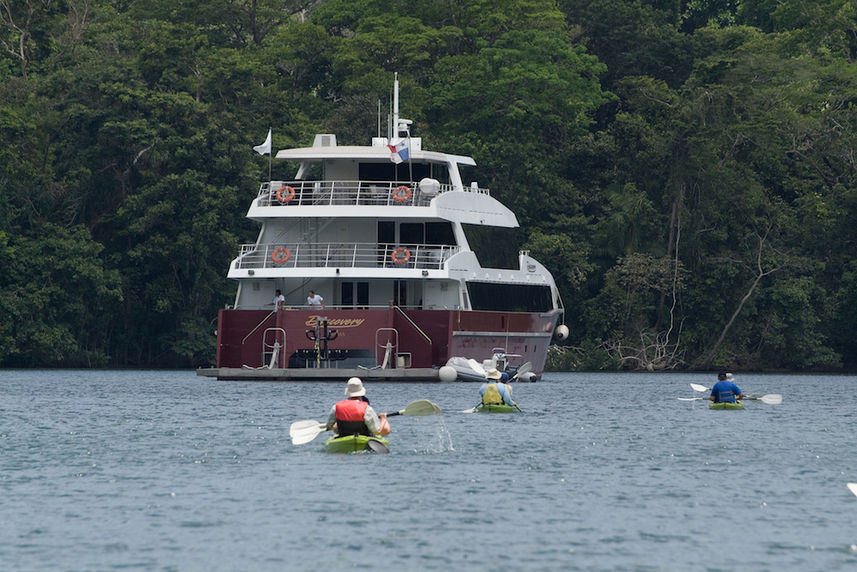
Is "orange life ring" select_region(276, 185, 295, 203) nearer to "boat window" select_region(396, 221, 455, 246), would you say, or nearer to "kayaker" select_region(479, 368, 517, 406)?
"boat window" select_region(396, 221, 455, 246)

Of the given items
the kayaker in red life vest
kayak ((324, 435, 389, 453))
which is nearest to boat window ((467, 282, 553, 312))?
kayak ((324, 435, 389, 453))

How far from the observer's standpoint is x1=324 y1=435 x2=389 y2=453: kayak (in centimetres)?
3136

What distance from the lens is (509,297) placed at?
61.2 meters

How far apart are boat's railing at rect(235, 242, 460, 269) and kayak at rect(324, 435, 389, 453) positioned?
962 inches

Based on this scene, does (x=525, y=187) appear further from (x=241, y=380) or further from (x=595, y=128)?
(x=241, y=380)

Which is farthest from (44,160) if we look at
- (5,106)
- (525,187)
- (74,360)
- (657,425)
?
(657,425)

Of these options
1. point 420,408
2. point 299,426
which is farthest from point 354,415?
point 420,408

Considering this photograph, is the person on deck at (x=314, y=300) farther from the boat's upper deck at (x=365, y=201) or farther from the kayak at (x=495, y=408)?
the kayak at (x=495, y=408)

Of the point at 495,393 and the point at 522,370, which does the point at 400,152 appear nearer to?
the point at 522,370

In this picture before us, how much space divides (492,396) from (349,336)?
1290cm

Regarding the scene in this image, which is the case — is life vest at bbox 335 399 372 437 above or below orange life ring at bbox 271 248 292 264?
below

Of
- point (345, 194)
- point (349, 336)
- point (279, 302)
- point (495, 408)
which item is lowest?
point (495, 408)

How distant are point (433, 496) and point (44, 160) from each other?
182ft

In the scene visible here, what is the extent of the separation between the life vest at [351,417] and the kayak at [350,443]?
12 cm
